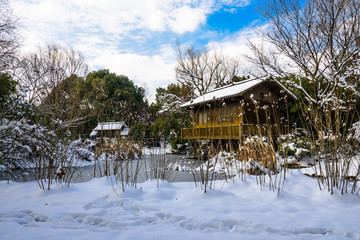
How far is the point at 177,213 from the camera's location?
9.45 feet

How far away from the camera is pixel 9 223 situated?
2.47 meters

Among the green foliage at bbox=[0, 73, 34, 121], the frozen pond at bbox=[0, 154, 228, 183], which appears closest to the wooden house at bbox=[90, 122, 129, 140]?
the frozen pond at bbox=[0, 154, 228, 183]

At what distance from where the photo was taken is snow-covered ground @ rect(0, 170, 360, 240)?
7.60 ft

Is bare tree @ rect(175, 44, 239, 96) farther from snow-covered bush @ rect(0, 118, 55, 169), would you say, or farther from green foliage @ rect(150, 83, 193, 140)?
snow-covered bush @ rect(0, 118, 55, 169)

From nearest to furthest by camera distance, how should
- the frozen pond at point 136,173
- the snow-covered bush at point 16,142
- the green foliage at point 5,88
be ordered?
the frozen pond at point 136,173
the snow-covered bush at point 16,142
the green foliage at point 5,88

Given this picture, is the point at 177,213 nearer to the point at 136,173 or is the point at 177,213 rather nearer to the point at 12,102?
the point at 136,173

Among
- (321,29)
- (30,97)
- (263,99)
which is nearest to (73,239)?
(321,29)

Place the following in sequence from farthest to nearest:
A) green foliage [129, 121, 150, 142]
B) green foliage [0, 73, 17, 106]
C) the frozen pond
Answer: green foliage [0, 73, 17, 106]
the frozen pond
green foliage [129, 121, 150, 142]

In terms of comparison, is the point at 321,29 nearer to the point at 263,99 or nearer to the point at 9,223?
the point at 263,99

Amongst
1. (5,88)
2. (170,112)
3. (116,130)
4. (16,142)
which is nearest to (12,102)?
(5,88)

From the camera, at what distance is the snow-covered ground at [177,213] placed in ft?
7.60

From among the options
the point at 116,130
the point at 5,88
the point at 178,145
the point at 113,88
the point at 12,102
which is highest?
the point at 113,88

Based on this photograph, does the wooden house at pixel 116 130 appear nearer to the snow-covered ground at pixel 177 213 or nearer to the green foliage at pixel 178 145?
the snow-covered ground at pixel 177 213

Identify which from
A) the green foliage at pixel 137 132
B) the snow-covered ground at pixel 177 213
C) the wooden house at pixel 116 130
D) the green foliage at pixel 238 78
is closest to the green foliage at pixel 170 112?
the green foliage at pixel 137 132
